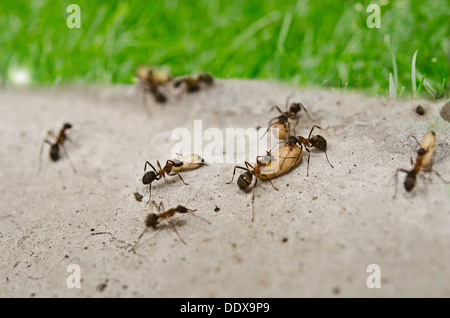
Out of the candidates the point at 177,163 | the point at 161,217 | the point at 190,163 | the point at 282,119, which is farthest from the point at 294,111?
the point at 161,217

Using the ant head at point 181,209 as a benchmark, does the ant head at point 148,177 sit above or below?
above

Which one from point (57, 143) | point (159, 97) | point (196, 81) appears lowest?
point (57, 143)

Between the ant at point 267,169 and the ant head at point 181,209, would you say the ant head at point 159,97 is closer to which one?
the ant at point 267,169

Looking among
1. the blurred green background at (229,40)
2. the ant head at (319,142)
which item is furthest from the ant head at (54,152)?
the ant head at (319,142)

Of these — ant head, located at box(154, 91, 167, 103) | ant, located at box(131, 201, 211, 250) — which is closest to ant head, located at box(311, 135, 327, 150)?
ant, located at box(131, 201, 211, 250)

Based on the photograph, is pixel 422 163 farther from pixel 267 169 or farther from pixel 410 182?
pixel 267 169
